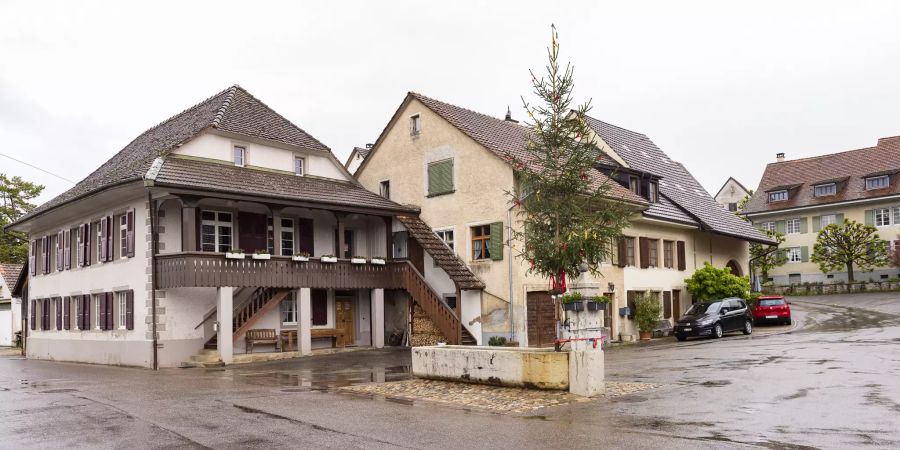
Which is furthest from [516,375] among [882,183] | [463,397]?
[882,183]

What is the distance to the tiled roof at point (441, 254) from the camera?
89.0 ft

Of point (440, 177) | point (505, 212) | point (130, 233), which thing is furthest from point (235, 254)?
point (505, 212)

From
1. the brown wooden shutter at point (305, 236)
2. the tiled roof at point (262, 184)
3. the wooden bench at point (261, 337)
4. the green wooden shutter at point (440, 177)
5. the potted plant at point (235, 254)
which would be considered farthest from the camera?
the green wooden shutter at point (440, 177)

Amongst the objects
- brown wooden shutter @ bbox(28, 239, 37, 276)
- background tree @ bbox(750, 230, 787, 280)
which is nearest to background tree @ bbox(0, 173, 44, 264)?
brown wooden shutter @ bbox(28, 239, 37, 276)

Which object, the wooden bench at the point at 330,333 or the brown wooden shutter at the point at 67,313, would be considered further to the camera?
the brown wooden shutter at the point at 67,313

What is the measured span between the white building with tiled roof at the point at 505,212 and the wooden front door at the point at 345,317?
4.35 metres

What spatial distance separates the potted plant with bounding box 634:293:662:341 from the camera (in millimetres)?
30297

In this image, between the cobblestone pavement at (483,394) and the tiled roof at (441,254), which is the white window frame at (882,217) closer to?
the tiled roof at (441,254)

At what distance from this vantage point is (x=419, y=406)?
43.0 feet

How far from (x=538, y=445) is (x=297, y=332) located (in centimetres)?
1893

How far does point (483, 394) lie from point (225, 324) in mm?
12053

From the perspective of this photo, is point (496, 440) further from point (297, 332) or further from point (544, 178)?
point (297, 332)

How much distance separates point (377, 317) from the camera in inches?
1133

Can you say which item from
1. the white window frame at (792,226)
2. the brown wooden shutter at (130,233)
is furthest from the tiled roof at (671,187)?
the white window frame at (792,226)
